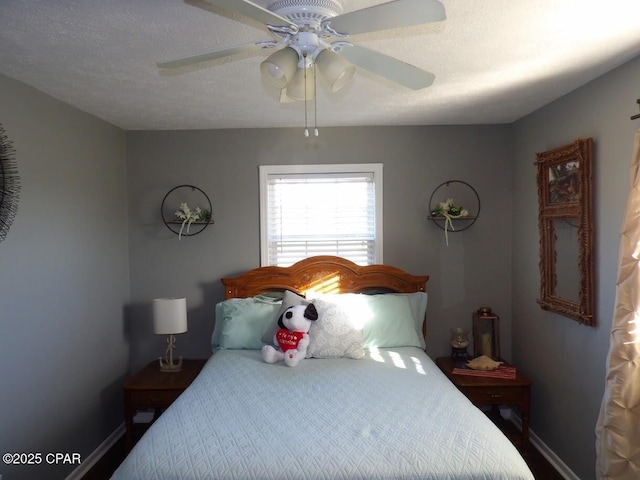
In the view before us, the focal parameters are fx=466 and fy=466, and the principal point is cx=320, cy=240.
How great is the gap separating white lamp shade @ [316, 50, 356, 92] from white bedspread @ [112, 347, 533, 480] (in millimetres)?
1395

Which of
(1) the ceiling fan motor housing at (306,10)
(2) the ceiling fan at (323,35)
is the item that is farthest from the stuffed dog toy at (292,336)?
(1) the ceiling fan motor housing at (306,10)

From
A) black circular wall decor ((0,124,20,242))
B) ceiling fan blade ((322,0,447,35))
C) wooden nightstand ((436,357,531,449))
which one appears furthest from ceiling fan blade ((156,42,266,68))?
wooden nightstand ((436,357,531,449))

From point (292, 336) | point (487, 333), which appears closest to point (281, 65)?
point (292, 336)

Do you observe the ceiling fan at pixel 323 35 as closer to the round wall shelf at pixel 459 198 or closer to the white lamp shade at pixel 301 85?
the white lamp shade at pixel 301 85

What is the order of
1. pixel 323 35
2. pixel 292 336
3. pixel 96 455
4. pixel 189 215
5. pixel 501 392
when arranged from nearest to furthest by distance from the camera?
pixel 323 35, pixel 292 336, pixel 501 392, pixel 96 455, pixel 189 215

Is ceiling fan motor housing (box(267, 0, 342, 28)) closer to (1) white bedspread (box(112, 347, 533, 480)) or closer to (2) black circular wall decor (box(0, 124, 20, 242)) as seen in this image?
(1) white bedspread (box(112, 347, 533, 480))

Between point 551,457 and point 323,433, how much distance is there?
1963 millimetres

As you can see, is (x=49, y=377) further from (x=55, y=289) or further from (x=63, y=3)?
(x=63, y=3)

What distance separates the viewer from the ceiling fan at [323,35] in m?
1.28

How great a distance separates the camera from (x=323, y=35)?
60.7 inches

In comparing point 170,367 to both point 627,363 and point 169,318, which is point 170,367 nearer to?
point 169,318

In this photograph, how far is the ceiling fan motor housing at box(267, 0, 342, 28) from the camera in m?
1.43

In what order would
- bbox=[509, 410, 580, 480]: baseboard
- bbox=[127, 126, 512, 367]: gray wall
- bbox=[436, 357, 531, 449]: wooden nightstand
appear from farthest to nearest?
1. bbox=[127, 126, 512, 367]: gray wall
2. bbox=[436, 357, 531, 449]: wooden nightstand
3. bbox=[509, 410, 580, 480]: baseboard

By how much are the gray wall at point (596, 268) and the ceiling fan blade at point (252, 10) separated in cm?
184
